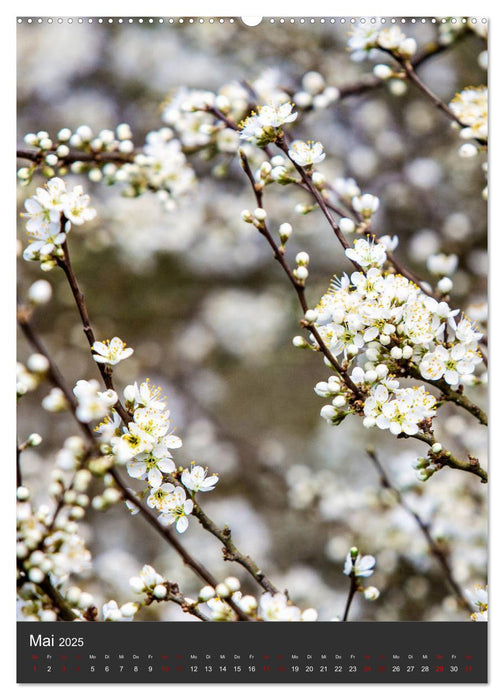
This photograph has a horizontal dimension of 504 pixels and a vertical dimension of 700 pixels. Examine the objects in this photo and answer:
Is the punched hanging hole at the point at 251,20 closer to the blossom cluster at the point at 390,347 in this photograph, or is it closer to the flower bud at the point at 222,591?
the blossom cluster at the point at 390,347

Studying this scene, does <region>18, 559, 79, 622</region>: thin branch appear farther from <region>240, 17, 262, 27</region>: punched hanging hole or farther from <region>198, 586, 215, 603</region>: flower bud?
<region>240, 17, 262, 27</region>: punched hanging hole

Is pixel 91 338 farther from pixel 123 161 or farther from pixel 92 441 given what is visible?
pixel 123 161

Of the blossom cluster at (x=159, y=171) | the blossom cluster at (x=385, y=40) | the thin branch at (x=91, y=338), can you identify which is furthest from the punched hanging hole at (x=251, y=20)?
the thin branch at (x=91, y=338)

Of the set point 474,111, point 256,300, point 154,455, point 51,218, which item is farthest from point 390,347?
point 256,300

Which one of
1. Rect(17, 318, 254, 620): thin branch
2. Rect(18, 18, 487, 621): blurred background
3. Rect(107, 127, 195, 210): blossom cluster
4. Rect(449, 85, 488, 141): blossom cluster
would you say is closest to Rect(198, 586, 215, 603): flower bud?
Rect(17, 318, 254, 620): thin branch

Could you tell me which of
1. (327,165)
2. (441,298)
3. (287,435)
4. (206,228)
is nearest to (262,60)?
(327,165)
